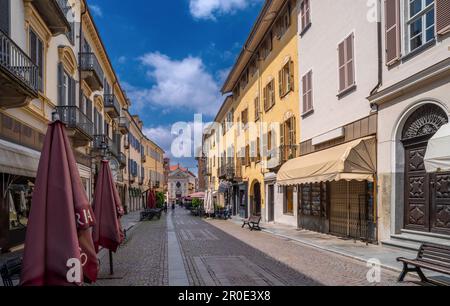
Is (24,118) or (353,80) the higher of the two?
(353,80)

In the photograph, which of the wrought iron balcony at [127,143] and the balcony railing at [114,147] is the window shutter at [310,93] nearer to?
the balcony railing at [114,147]

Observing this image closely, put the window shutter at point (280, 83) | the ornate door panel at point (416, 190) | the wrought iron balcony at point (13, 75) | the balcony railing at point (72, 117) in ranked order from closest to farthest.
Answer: the wrought iron balcony at point (13, 75) → the ornate door panel at point (416, 190) → the balcony railing at point (72, 117) → the window shutter at point (280, 83)

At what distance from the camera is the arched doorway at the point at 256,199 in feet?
99.6

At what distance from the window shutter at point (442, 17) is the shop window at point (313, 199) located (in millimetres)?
8491

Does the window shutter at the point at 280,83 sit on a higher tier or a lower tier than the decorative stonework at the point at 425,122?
higher

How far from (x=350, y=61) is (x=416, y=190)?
17.9ft

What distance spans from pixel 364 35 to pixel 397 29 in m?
2.17

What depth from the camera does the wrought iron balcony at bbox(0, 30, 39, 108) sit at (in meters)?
10.4

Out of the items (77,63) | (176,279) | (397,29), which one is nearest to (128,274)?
(176,279)

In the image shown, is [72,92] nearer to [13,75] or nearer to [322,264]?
[13,75]

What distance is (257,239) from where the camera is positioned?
17.0 meters

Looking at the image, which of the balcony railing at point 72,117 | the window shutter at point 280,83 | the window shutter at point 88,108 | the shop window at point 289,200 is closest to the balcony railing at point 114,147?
the window shutter at point 88,108

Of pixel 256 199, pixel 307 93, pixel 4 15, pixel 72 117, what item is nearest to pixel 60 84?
pixel 72 117
